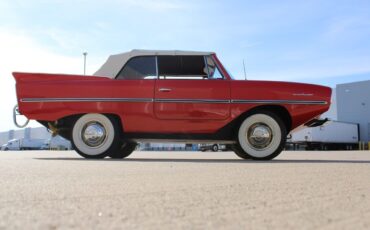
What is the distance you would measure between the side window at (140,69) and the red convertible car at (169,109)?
0.36m

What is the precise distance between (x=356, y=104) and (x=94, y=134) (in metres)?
49.0

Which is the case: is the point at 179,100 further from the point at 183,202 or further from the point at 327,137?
the point at 327,137

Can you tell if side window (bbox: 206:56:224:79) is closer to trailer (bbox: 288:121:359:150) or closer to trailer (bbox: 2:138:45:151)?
trailer (bbox: 288:121:359:150)

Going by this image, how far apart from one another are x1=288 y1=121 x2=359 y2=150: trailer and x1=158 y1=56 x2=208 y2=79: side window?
95.4 ft

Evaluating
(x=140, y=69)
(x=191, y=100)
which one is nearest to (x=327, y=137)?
(x=140, y=69)

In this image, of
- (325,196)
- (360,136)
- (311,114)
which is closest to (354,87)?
(360,136)

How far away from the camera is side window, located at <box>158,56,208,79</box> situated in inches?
281

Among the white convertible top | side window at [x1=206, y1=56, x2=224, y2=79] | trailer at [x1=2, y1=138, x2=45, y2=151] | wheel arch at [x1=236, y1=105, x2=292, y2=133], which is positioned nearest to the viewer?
wheel arch at [x1=236, y1=105, x2=292, y2=133]

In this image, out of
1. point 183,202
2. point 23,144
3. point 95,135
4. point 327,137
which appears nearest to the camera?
point 183,202

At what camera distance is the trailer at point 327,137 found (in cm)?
3681

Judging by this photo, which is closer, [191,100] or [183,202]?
[183,202]

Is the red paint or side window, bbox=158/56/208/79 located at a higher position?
side window, bbox=158/56/208/79

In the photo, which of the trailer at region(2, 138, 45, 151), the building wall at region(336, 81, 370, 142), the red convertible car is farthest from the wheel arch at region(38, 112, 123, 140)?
the trailer at region(2, 138, 45, 151)

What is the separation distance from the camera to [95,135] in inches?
262
